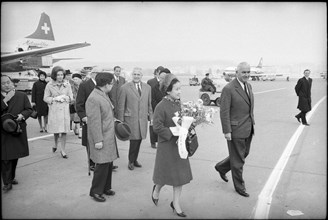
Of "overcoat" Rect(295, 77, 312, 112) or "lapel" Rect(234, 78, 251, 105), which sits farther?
"overcoat" Rect(295, 77, 312, 112)

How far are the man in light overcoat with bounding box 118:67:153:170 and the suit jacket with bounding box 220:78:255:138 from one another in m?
1.80

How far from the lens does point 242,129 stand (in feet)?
→ 13.6

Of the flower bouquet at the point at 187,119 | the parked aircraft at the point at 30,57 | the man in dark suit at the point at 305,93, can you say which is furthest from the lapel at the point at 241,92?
the man in dark suit at the point at 305,93

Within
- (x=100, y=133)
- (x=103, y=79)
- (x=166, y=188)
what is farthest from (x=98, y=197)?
(x=103, y=79)

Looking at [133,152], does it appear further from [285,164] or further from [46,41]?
[46,41]

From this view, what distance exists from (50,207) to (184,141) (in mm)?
1995

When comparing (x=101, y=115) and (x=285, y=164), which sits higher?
(x=101, y=115)

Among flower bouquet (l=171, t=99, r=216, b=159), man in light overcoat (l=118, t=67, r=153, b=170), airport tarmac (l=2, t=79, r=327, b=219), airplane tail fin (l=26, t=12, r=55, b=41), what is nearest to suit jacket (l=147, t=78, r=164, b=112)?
airport tarmac (l=2, t=79, r=327, b=219)

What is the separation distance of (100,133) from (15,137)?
5.06 ft

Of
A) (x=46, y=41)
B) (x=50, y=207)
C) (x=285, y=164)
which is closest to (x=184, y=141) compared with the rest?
(x=50, y=207)

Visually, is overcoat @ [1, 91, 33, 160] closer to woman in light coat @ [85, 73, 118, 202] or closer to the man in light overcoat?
woman in light coat @ [85, 73, 118, 202]

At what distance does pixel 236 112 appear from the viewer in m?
4.20

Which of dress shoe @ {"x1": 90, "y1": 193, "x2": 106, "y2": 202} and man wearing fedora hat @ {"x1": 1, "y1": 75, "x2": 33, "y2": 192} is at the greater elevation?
man wearing fedora hat @ {"x1": 1, "y1": 75, "x2": 33, "y2": 192}

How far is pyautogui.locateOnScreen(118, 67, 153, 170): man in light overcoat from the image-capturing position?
536 centimetres
